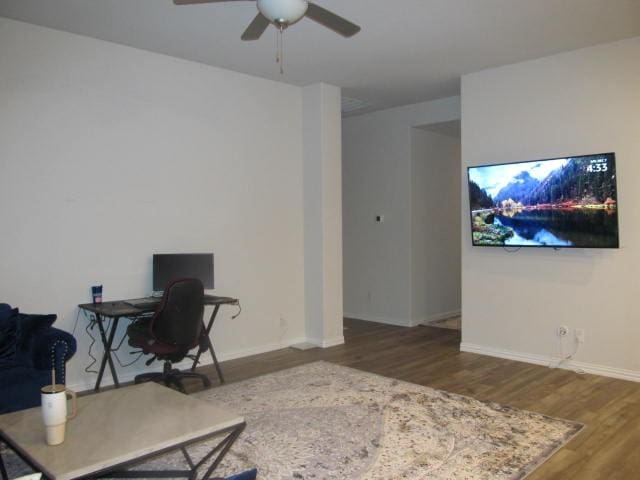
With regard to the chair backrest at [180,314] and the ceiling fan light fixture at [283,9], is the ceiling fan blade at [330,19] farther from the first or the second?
the chair backrest at [180,314]

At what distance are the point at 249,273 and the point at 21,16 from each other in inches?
115

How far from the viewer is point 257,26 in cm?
293

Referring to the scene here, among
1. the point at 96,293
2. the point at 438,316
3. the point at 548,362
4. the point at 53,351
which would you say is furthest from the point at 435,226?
the point at 53,351

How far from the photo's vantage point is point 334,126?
5742 millimetres

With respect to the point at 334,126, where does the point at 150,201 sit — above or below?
below

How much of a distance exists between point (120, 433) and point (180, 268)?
8.08 ft

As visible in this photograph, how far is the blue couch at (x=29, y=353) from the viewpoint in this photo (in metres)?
2.96

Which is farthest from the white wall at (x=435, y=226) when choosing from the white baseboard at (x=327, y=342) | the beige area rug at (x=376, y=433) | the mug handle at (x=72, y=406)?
the mug handle at (x=72, y=406)

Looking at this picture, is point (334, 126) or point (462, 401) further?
point (334, 126)

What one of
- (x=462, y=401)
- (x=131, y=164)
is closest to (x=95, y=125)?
(x=131, y=164)

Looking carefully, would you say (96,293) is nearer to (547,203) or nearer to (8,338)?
(8,338)

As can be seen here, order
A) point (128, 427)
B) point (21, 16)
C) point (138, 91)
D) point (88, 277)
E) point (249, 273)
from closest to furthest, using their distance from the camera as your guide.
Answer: point (128, 427)
point (21, 16)
point (88, 277)
point (138, 91)
point (249, 273)

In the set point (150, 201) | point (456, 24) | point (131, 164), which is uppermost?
point (456, 24)

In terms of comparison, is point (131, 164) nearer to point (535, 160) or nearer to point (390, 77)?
point (390, 77)
